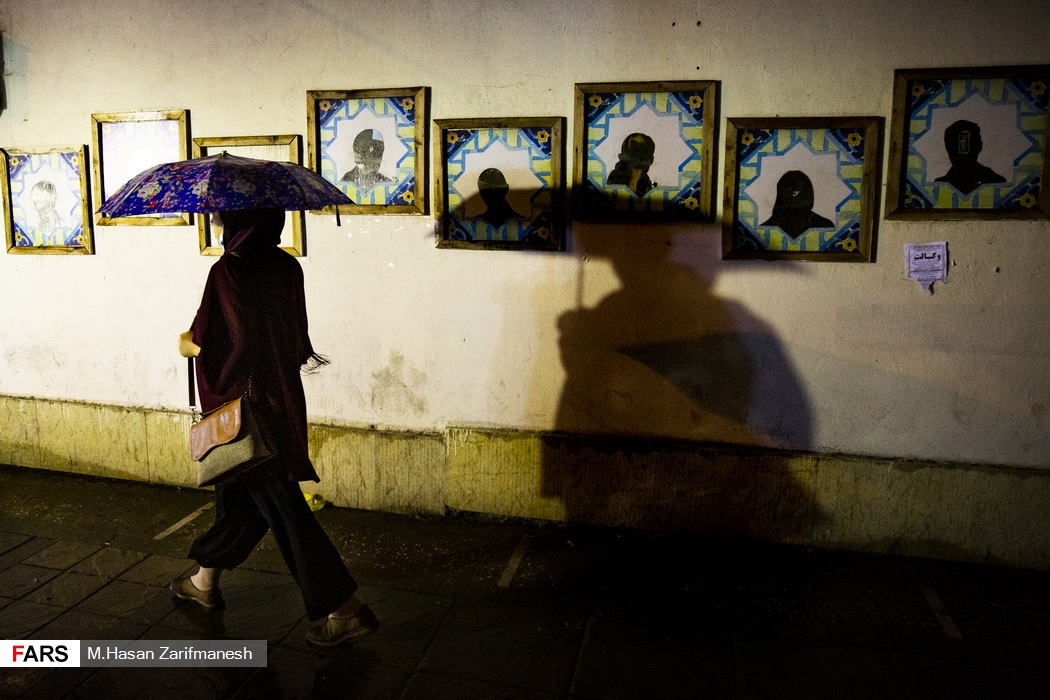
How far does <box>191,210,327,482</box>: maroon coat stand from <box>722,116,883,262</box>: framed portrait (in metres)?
2.70

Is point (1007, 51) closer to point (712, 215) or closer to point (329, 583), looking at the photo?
point (712, 215)

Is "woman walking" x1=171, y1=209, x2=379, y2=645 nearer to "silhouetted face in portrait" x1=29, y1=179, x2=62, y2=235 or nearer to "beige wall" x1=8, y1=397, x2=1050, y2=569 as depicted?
"beige wall" x1=8, y1=397, x2=1050, y2=569

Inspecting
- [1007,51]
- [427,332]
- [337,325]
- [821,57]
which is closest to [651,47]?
[821,57]

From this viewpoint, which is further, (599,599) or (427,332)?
(427,332)

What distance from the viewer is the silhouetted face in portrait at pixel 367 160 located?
16.0 ft

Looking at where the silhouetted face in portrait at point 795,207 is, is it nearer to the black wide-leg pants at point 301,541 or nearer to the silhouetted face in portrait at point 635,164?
the silhouetted face in portrait at point 635,164

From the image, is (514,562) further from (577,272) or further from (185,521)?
(185,521)

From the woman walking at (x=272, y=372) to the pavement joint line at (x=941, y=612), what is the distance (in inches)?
119

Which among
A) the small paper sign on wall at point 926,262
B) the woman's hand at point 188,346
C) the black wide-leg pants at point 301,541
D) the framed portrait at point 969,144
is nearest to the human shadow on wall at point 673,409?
the small paper sign on wall at point 926,262

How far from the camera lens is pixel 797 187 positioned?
437 centimetres

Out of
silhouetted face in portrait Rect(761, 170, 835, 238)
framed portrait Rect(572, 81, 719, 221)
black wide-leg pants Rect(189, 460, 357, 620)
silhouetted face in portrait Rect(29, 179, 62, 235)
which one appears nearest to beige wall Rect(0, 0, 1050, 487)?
framed portrait Rect(572, 81, 719, 221)

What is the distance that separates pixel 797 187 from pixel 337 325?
3290mm

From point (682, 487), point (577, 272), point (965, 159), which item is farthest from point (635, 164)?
point (682, 487)

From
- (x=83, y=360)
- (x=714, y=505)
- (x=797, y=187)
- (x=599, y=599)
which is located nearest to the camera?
(x=599, y=599)
